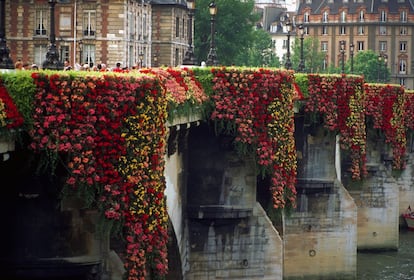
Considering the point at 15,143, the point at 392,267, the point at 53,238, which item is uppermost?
the point at 15,143

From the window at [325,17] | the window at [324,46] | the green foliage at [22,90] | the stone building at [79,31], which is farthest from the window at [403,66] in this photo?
the green foliage at [22,90]

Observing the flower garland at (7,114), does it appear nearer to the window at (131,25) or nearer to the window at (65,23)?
the window at (65,23)

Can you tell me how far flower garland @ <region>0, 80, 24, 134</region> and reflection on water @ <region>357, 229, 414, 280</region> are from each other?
34.5 m

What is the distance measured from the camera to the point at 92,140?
74.4ft

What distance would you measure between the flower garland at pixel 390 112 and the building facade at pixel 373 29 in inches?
3912

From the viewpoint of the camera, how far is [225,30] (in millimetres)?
114125

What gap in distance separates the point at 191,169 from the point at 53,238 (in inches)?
522

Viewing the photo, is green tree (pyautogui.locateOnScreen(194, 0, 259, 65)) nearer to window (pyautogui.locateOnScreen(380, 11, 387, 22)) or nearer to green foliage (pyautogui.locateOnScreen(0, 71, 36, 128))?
window (pyautogui.locateOnScreen(380, 11, 387, 22))

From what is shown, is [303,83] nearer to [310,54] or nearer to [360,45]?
[310,54]

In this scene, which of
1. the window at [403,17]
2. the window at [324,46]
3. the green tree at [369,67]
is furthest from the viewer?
the window at [324,46]

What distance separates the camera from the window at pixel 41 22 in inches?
3361

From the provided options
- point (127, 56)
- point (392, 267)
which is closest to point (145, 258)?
point (392, 267)

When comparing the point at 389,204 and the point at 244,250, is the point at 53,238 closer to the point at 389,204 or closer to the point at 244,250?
the point at 244,250

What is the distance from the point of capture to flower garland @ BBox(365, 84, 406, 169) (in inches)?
2509
